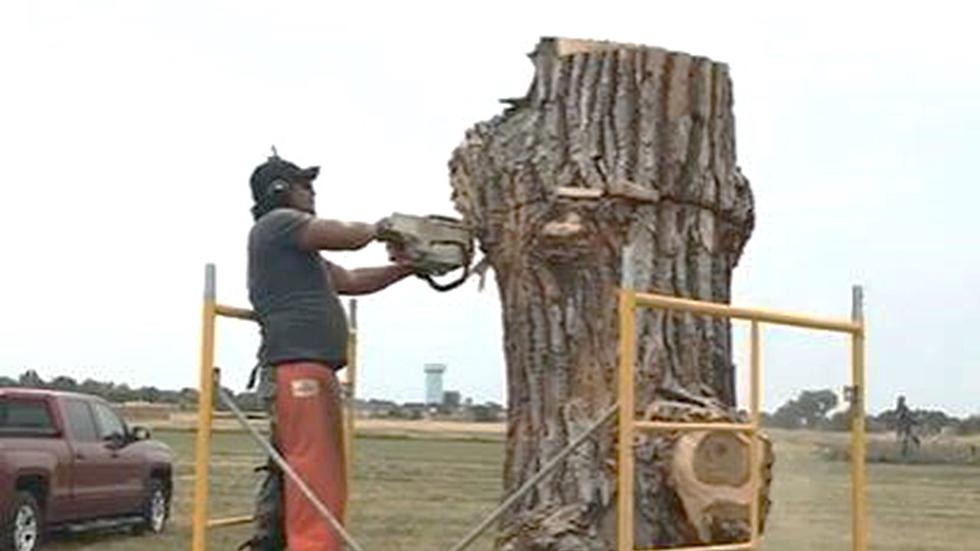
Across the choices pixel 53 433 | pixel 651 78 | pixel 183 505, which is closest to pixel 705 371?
pixel 651 78

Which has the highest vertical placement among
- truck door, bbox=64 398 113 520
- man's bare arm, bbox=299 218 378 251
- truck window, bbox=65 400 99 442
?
man's bare arm, bbox=299 218 378 251

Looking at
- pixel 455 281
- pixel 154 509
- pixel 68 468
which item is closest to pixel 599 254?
pixel 455 281

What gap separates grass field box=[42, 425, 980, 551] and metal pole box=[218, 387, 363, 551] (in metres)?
0.26

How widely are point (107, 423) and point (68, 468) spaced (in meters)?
1.68

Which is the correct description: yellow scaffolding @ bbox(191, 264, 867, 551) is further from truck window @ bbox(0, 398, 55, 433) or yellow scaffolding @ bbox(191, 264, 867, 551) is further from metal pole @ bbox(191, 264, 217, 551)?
truck window @ bbox(0, 398, 55, 433)

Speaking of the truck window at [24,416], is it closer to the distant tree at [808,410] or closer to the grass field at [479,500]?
the grass field at [479,500]

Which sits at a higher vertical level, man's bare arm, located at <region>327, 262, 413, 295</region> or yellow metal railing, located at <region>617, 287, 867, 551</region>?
man's bare arm, located at <region>327, 262, 413, 295</region>

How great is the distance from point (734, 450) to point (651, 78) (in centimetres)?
127

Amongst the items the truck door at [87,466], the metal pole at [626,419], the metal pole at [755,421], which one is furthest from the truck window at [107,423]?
the metal pole at [626,419]

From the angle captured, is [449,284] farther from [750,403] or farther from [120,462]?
[120,462]

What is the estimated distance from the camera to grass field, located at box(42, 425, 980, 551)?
700 centimetres

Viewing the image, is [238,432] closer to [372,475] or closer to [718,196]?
[718,196]

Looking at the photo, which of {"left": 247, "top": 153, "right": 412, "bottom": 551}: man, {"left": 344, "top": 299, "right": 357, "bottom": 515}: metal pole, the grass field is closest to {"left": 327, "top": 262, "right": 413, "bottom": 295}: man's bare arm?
{"left": 344, "top": 299, "right": 357, "bottom": 515}: metal pole

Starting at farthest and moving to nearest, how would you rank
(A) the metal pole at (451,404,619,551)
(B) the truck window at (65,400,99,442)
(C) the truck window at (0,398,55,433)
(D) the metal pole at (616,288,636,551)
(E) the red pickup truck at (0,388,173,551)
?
(B) the truck window at (65,400,99,442) → (C) the truck window at (0,398,55,433) → (E) the red pickup truck at (0,388,173,551) → (A) the metal pole at (451,404,619,551) → (D) the metal pole at (616,288,636,551)
